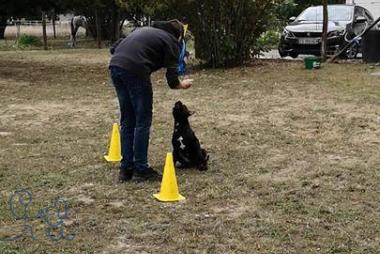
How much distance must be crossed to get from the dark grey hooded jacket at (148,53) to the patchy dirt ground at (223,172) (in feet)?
3.38

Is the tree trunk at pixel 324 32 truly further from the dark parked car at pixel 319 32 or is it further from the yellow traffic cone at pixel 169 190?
the yellow traffic cone at pixel 169 190

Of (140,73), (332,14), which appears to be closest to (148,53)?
(140,73)

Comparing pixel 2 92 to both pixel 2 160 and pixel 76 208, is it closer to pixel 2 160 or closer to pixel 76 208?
pixel 2 160

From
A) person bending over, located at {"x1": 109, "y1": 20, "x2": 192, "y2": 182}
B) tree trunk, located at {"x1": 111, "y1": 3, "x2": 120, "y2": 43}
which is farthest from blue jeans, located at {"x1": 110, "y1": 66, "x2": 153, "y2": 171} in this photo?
tree trunk, located at {"x1": 111, "y1": 3, "x2": 120, "y2": 43}

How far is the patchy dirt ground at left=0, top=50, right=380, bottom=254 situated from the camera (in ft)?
14.2

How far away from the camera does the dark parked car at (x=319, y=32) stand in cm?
1603

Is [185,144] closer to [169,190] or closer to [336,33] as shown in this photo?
[169,190]

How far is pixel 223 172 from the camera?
6039 millimetres

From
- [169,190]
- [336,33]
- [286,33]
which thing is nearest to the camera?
[169,190]

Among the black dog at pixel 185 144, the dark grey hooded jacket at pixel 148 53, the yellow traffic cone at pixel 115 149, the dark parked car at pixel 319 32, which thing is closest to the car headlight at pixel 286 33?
the dark parked car at pixel 319 32

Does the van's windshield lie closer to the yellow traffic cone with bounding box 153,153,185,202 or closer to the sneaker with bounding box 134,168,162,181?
the sneaker with bounding box 134,168,162,181

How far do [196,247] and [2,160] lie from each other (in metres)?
3.21

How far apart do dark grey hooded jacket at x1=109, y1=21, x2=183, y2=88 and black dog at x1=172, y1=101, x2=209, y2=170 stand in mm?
539

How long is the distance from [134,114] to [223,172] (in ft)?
3.46
